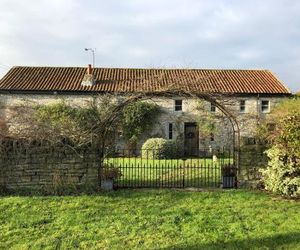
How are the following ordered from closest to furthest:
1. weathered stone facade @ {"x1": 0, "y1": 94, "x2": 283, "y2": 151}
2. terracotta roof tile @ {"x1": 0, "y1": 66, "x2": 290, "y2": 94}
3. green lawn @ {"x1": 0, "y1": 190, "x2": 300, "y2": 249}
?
green lawn @ {"x1": 0, "y1": 190, "x2": 300, "y2": 249}, weathered stone facade @ {"x1": 0, "y1": 94, "x2": 283, "y2": 151}, terracotta roof tile @ {"x1": 0, "y1": 66, "x2": 290, "y2": 94}

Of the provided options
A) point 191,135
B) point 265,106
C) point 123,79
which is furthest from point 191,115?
point 123,79

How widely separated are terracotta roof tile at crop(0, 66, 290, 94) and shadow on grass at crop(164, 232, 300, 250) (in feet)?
66.3

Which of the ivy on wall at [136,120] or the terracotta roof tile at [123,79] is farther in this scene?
the terracotta roof tile at [123,79]

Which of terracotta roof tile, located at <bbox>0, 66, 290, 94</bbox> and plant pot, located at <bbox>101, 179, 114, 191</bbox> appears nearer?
plant pot, located at <bbox>101, 179, 114, 191</bbox>

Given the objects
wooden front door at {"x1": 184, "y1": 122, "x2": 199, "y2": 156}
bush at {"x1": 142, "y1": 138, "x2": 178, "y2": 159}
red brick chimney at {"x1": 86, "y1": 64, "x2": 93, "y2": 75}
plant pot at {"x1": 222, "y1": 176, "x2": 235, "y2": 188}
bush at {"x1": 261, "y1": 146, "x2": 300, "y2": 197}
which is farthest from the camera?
red brick chimney at {"x1": 86, "y1": 64, "x2": 93, "y2": 75}

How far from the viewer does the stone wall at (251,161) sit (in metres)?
11.1

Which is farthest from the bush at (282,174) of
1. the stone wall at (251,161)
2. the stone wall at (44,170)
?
the stone wall at (44,170)

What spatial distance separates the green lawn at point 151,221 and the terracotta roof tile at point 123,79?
17710 mm

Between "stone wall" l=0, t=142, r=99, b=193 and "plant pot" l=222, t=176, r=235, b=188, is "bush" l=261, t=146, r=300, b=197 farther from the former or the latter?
"stone wall" l=0, t=142, r=99, b=193

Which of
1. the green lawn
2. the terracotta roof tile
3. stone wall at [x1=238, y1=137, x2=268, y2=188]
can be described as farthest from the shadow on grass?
the terracotta roof tile

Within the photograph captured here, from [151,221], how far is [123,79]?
22.1 metres

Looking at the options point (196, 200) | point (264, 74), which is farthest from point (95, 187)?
point (264, 74)

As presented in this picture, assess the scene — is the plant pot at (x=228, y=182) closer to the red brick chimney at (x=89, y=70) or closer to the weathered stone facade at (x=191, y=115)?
the weathered stone facade at (x=191, y=115)

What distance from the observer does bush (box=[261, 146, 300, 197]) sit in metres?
9.86
